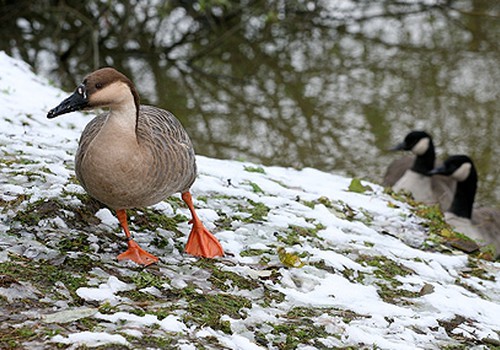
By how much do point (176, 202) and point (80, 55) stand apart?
28.7ft

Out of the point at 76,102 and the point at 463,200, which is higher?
the point at 76,102

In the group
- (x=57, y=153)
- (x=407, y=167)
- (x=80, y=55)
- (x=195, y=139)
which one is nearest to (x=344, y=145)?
(x=407, y=167)

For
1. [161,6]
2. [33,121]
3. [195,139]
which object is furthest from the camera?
[161,6]

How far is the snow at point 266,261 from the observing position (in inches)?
129

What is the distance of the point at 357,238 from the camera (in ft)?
16.5

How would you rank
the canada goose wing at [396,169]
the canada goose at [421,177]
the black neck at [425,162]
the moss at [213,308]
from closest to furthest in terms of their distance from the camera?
the moss at [213,308] < the canada goose at [421,177] < the black neck at [425,162] < the canada goose wing at [396,169]

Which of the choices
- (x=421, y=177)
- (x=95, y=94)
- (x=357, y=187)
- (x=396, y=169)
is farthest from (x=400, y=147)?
(x=95, y=94)

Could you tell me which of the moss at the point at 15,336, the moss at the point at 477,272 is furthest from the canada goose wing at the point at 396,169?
the moss at the point at 15,336

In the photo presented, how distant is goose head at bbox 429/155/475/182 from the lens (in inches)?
331

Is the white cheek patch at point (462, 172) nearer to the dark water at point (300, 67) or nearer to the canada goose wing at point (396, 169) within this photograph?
the canada goose wing at point (396, 169)

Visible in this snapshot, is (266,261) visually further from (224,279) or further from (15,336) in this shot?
(15,336)

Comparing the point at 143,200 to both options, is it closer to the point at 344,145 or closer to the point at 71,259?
the point at 71,259

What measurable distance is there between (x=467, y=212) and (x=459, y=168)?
2.06 feet

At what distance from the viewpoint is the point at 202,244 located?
4.14 meters
